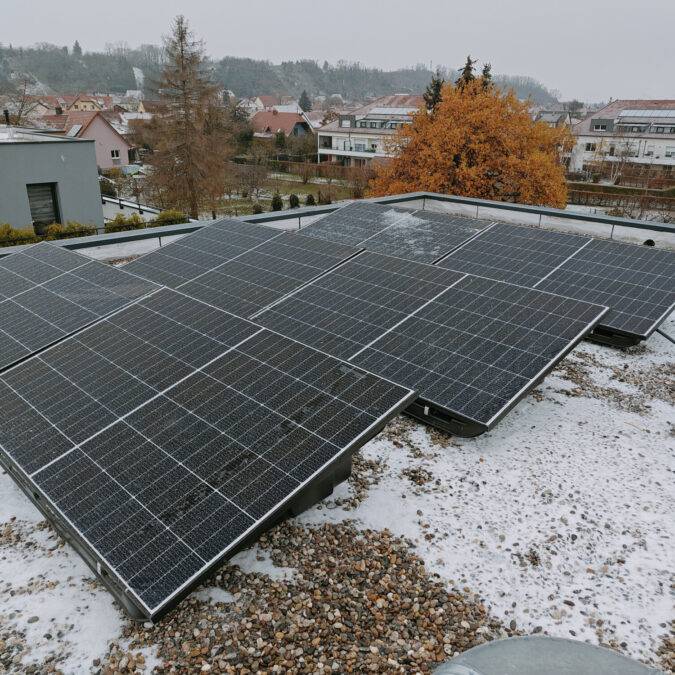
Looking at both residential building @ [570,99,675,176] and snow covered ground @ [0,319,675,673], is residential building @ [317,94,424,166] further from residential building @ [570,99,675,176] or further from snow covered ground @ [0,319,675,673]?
snow covered ground @ [0,319,675,673]

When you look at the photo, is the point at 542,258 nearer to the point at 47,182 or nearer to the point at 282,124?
the point at 47,182

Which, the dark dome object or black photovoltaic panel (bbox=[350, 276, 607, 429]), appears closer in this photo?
the dark dome object

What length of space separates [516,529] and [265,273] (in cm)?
769

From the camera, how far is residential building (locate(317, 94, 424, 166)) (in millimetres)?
76000

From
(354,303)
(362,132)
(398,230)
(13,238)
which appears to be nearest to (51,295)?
(354,303)

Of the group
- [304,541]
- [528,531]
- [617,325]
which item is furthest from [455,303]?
[304,541]

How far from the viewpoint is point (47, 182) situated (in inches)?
1106

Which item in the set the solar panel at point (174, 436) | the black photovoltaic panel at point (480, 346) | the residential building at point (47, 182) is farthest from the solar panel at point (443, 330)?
the residential building at point (47, 182)

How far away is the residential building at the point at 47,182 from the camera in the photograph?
2672cm

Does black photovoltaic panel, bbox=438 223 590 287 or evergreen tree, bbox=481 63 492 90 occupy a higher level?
evergreen tree, bbox=481 63 492 90

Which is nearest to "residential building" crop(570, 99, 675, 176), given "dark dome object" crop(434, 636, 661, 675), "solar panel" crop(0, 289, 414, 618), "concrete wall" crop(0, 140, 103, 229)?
"concrete wall" crop(0, 140, 103, 229)

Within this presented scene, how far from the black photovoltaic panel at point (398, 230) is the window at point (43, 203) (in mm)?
18981

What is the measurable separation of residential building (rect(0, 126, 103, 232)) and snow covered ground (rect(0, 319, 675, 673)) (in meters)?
24.3

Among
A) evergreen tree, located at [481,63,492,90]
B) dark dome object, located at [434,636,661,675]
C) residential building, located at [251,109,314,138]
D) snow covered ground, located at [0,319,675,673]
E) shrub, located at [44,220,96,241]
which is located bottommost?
snow covered ground, located at [0,319,675,673]
